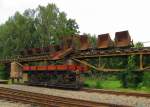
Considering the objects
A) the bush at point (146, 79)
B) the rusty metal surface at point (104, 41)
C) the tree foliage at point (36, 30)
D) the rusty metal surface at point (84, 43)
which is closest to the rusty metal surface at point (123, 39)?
the rusty metal surface at point (104, 41)

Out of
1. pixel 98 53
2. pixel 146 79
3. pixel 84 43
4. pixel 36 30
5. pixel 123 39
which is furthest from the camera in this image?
pixel 36 30

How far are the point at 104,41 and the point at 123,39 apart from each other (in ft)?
6.49

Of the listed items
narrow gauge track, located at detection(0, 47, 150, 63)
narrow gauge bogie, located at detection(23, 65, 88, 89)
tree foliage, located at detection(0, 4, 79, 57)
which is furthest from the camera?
tree foliage, located at detection(0, 4, 79, 57)

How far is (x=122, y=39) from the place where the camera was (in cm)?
2564

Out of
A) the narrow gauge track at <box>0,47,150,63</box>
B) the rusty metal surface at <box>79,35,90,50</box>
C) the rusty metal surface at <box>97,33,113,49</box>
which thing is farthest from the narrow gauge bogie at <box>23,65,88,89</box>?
the rusty metal surface at <box>97,33,113,49</box>

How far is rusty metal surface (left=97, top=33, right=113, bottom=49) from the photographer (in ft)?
87.5

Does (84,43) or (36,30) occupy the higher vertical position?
(36,30)

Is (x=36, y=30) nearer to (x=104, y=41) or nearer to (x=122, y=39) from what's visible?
(x=104, y=41)

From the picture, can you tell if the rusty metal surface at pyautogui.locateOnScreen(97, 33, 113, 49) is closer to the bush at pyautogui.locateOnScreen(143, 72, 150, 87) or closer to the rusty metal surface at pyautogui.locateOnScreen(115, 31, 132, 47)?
the rusty metal surface at pyautogui.locateOnScreen(115, 31, 132, 47)

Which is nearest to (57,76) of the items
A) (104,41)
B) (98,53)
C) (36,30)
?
(98,53)

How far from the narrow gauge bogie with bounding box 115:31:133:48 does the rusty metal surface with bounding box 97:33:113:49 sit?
796 mm

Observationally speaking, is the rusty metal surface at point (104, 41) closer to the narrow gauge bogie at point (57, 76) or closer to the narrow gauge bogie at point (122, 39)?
the narrow gauge bogie at point (122, 39)

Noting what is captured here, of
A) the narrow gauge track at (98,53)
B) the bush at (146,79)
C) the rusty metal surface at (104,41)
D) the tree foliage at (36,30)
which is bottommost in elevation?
the bush at (146,79)

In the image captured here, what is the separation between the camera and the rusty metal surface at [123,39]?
2512 cm
